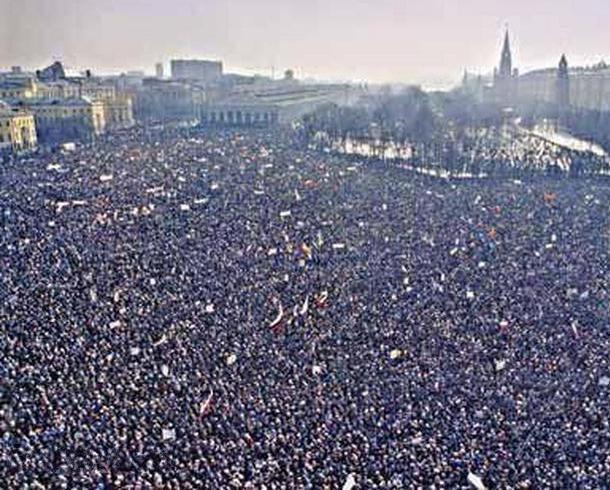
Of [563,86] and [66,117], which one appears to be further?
[563,86]

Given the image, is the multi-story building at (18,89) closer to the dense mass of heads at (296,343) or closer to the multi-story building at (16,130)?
the multi-story building at (16,130)

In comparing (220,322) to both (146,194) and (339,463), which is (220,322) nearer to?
(339,463)

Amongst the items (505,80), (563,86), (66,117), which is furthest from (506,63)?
(66,117)

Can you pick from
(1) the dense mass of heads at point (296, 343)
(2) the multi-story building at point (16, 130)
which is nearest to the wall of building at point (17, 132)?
(2) the multi-story building at point (16, 130)

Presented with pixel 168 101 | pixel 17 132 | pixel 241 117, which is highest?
pixel 168 101

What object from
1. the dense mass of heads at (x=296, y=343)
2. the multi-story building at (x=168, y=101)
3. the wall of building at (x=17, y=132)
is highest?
the multi-story building at (x=168, y=101)

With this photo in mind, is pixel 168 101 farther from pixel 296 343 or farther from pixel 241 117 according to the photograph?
pixel 296 343
